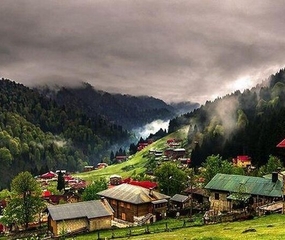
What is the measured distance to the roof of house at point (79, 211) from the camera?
8256 centimetres

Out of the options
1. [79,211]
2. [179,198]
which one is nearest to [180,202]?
[179,198]

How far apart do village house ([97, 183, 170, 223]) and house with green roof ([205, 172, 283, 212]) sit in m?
13.5

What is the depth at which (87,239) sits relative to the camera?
69.9m

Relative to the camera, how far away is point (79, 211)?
84.7 meters

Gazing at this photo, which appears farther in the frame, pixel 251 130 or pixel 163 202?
pixel 251 130

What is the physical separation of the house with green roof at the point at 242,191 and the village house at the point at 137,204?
13501mm

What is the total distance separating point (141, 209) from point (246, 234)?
5078 cm

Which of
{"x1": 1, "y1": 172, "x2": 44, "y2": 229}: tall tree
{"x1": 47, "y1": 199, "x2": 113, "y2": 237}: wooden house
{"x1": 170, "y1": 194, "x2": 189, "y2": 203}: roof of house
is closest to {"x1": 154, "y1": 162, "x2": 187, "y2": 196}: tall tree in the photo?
{"x1": 170, "y1": 194, "x2": 189, "y2": 203}: roof of house

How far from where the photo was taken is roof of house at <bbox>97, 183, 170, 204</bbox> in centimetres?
9444

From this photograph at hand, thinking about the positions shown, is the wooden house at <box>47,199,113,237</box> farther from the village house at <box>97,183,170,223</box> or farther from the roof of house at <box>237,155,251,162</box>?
the roof of house at <box>237,155,251,162</box>

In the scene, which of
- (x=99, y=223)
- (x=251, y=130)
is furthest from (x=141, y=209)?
(x=251, y=130)

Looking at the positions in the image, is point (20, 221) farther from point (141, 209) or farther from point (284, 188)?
point (284, 188)

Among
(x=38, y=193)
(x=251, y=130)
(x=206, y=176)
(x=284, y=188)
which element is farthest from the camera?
(x=251, y=130)

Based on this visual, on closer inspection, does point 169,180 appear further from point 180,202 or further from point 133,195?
point 133,195
